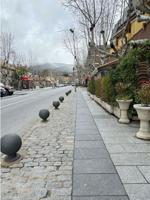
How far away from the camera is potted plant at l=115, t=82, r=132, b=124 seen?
32.1 ft

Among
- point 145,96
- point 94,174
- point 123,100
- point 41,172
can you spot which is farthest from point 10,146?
point 123,100

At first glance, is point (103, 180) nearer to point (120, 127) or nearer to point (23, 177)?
point (23, 177)

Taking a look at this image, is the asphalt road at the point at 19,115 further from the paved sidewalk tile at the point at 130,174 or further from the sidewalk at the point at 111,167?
the paved sidewalk tile at the point at 130,174

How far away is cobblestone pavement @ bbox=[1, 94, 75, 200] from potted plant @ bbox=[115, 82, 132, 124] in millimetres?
2934

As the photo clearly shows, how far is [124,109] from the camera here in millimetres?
9883

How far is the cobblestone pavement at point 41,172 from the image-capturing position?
391cm

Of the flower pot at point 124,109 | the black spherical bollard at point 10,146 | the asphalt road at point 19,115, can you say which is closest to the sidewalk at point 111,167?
the black spherical bollard at point 10,146

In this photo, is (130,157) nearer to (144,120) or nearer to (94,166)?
(94,166)

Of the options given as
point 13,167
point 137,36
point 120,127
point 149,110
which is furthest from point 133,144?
point 137,36

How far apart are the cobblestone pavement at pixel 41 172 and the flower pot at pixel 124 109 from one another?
293 cm

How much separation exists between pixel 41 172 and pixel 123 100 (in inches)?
222

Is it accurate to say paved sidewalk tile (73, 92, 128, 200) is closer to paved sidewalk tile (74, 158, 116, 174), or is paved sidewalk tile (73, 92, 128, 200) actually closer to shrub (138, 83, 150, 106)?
paved sidewalk tile (74, 158, 116, 174)

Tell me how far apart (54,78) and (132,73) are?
149 metres

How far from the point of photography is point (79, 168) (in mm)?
4965
